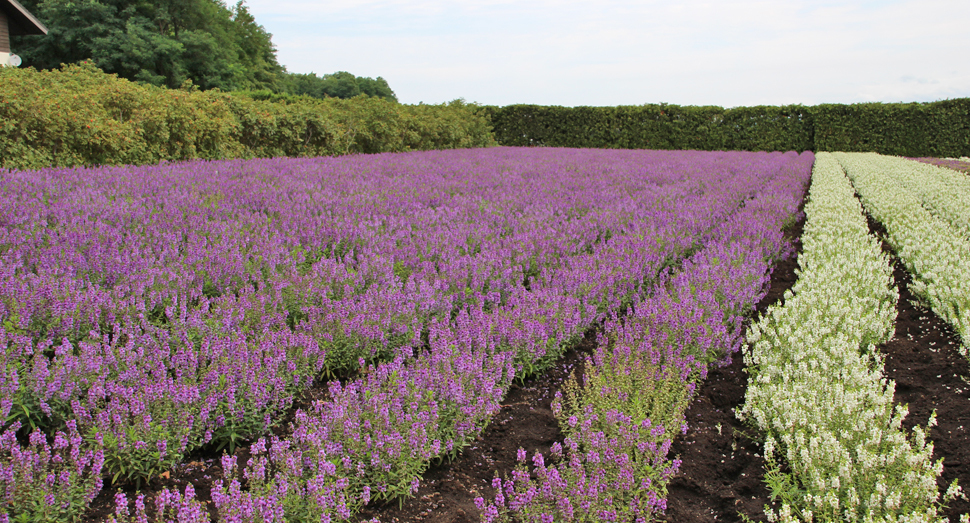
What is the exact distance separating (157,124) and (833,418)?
41.9ft

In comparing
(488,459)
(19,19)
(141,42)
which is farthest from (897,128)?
(19,19)

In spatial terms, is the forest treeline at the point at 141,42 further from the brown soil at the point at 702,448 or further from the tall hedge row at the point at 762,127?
the brown soil at the point at 702,448

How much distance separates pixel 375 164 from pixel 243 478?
36.1 feet

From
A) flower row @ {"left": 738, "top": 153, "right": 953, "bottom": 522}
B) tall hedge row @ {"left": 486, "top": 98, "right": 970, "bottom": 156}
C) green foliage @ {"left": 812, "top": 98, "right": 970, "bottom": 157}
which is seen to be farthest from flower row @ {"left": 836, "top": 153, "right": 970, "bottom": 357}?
green foliage @ {"left": 812, "top": 98, "right": 970, "bottom": 157}

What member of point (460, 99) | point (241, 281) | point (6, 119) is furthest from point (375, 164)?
point (460, 99)

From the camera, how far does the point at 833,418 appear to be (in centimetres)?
321

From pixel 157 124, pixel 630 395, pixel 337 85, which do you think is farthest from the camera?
pixel 337 85

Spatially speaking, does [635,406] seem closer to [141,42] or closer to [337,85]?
[141,42]

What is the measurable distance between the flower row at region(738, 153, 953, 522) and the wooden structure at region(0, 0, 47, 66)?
30.7 metres

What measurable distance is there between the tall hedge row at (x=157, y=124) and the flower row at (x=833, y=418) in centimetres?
1092

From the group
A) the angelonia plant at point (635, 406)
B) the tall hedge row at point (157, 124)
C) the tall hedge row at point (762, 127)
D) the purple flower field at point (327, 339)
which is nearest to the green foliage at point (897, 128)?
the tall hedge row at point (762, 127)

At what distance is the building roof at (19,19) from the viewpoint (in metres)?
25.7

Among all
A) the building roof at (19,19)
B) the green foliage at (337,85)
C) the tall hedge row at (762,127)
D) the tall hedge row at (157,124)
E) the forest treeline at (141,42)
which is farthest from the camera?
the green foliage at (337,85)

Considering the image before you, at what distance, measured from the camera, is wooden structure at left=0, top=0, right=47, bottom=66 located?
25.5 m
